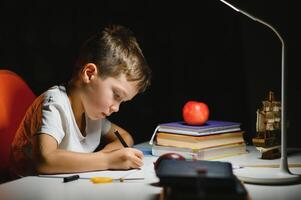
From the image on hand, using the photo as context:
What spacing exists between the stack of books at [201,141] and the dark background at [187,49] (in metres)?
0.63

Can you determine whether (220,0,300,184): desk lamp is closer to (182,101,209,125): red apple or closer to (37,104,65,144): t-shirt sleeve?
(182,101,209,125): red apple

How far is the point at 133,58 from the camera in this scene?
2023mm

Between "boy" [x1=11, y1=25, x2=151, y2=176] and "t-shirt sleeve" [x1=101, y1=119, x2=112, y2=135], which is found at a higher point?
"boy" [x1=11, y1=25, x2=151, y2=176]

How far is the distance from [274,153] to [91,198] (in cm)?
85

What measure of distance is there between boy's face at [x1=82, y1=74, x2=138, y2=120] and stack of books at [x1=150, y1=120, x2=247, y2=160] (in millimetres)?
195

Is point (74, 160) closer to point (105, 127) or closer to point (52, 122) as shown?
point (52, 122)

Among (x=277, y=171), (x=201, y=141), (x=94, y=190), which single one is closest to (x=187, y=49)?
(x=201, y=141)

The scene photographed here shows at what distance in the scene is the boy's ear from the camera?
1.97 meters

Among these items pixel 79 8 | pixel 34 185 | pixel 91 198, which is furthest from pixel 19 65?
pixel 91 198

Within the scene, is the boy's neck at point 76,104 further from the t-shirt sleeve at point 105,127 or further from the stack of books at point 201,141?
the stack of books at point 201,141

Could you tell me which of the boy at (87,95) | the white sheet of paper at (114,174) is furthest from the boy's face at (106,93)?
the white sheet of paper at (114,174)

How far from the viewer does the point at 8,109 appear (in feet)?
6.31

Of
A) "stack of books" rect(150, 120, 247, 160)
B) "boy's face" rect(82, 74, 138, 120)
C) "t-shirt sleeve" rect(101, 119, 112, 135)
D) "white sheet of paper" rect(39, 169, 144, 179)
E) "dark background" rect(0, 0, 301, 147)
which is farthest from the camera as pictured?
"dark background" rect(0, 0, 301, 147)

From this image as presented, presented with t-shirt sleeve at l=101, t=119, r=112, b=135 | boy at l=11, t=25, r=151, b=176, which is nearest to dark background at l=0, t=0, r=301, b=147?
t-shirt sleeve at l=101, t=119, r=112, b=135
